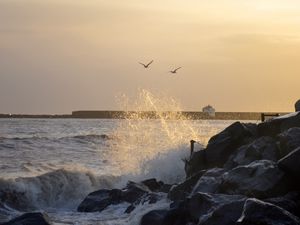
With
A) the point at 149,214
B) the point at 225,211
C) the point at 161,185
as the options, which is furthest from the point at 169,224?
the point at 161,185

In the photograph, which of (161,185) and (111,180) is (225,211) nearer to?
(161,185)

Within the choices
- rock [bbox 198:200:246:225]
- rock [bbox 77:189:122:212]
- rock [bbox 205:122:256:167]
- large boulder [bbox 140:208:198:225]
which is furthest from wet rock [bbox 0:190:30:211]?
rock [bbox 198:200:246:225]

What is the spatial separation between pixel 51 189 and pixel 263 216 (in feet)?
47.4

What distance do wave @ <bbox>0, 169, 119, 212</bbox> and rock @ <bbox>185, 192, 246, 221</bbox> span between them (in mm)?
8180

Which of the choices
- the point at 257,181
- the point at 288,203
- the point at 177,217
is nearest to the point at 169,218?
the point at 177,217

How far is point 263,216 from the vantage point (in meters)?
9.12

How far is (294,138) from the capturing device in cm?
1397

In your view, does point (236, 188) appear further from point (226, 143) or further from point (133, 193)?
point (133, 193)

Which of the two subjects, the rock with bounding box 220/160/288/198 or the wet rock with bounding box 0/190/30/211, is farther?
the wet rock with bounding box 0/190/30/211

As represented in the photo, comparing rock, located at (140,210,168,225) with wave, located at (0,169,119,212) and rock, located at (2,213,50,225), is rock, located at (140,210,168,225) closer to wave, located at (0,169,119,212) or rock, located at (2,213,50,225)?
rock, located at (2,213,50,225)

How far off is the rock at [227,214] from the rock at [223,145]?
6.75 metres

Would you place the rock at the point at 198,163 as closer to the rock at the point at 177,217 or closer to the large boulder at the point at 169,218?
the large boulder at the point at 169,218

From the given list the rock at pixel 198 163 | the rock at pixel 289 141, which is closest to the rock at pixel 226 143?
the rock at pixel 198 163

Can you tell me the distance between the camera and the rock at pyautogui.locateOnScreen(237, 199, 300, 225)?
29.8 feet
